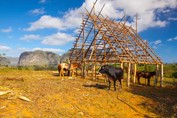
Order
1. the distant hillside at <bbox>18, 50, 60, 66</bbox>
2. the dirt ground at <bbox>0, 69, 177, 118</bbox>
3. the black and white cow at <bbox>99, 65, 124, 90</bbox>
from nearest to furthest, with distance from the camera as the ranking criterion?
the dirt ground at <bbox>0, 69, 177, 118</bbox>, the black and white cow at <bbox>99, 65, 124, 90</bbox>, the distant hillside at <bbox>18, 50, 60, 66</bbox>

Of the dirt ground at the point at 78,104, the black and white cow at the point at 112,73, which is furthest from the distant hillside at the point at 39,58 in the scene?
the dirt ground at the point at 78,104

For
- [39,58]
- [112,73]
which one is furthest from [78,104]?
[39,58]

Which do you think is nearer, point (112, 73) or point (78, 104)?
point (78, 104)

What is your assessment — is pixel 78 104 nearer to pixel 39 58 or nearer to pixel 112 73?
pixel 112 73

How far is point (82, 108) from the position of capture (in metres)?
10.5

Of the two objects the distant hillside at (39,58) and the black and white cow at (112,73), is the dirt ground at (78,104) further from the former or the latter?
the distant hillside at (39,58)

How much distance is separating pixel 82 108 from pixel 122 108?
2.13 meters

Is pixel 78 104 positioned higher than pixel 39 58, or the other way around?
pixel 39 58

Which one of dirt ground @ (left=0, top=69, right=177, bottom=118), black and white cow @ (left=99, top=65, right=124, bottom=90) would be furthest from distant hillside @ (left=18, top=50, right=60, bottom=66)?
dirt ground @ (left=0, top=69, right=177, bottom=118)

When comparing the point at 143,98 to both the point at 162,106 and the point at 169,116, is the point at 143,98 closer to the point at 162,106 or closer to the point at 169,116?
the point at 162,106

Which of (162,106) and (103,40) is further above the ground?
(103,40)

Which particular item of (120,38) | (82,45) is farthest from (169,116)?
(82,45)

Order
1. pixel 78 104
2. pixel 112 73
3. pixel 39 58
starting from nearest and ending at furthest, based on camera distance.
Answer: pixel 78 104
pixel 112 73
pixel 39 58

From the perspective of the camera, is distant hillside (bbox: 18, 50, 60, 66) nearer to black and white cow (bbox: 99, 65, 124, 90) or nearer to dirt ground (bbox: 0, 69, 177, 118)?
black and white cow (bbox: 99, 65, 124, 90)
